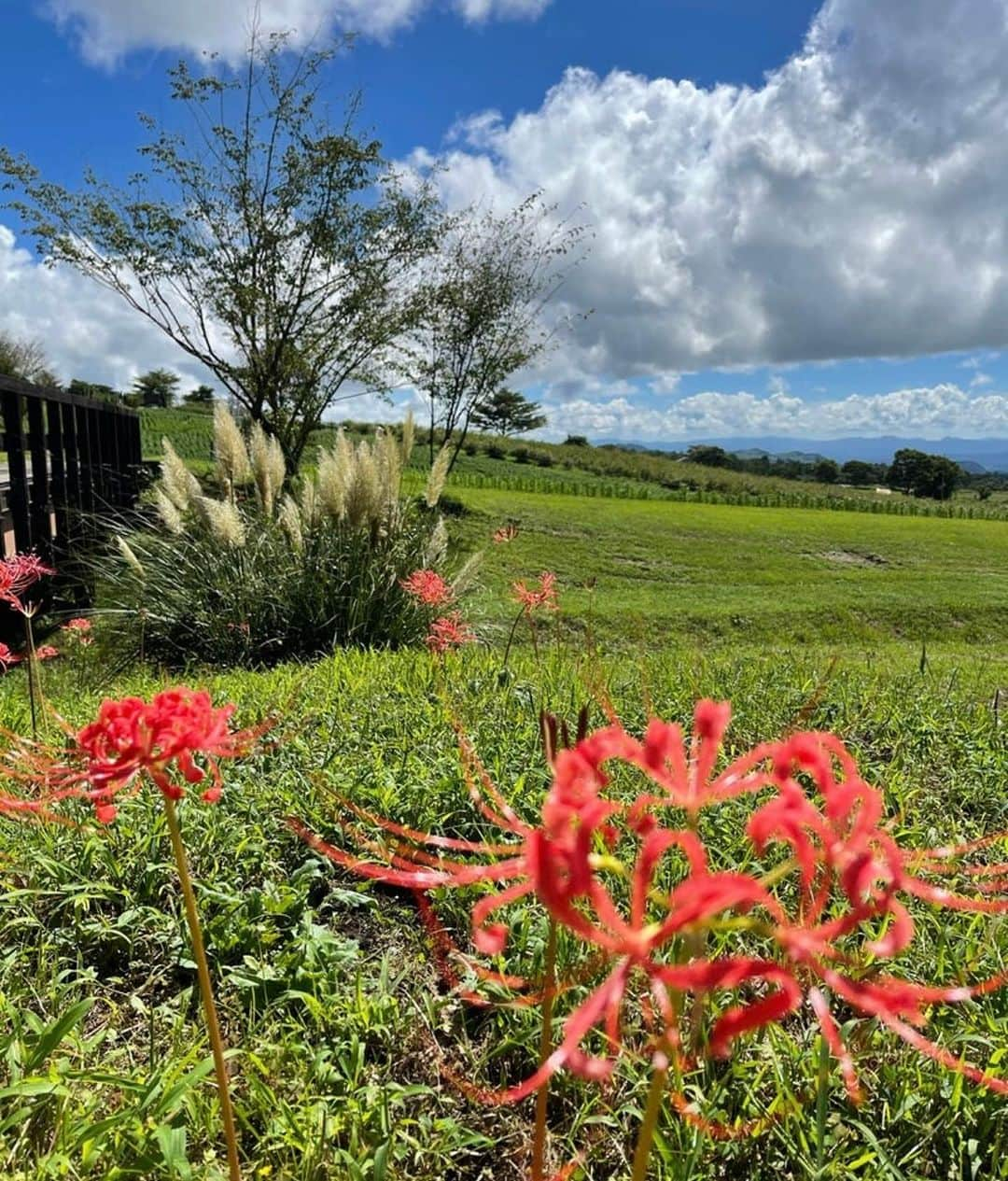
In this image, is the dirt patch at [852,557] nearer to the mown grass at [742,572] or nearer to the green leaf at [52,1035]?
the mown grass at [742,572]

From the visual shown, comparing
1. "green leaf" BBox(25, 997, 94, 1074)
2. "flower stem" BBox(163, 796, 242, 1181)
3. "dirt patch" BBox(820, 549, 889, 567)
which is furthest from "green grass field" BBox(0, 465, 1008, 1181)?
"dirt patch" BBox(820, 549, 889, 567)

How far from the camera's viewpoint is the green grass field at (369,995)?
1.41 meters

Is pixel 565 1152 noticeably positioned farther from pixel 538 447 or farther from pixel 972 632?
pixel 538 447

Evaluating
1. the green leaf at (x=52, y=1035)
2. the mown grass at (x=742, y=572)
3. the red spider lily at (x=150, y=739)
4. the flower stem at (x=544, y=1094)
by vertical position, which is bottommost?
the mown grass at (x=742, y=572)

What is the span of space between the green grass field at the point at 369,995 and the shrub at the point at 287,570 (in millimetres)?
1945

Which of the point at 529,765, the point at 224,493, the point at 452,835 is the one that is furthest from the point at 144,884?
the point at 224,493

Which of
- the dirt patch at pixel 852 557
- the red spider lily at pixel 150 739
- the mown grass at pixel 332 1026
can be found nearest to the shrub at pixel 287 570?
the mown grass at pixel 332 1026

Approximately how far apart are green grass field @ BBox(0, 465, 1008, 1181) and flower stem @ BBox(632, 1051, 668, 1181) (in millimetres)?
580

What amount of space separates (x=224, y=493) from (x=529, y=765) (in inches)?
217

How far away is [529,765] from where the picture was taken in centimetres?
275

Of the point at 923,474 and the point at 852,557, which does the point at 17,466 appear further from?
the point at 923,474

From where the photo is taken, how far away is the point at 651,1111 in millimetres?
578

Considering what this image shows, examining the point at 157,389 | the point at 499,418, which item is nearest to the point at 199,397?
the point at 157,389

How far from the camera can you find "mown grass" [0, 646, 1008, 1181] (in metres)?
1.40
